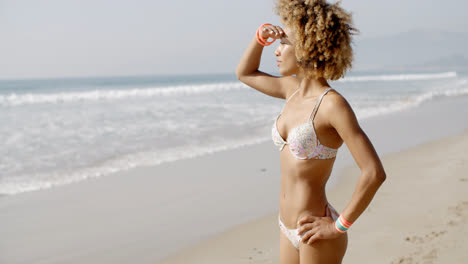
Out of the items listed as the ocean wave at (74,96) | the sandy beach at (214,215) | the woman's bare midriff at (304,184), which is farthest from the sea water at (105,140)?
the ocean wave at (74,96)

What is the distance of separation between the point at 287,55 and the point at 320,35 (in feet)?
0.77

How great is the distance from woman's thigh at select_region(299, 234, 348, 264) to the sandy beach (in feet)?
7.34

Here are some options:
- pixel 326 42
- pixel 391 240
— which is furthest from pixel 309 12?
pixel 391 240

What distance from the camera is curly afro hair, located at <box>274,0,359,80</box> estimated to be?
1.86 meters

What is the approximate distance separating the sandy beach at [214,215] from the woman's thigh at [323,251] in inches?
88.1

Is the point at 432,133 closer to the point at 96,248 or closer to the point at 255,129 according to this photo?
the point at 255,129

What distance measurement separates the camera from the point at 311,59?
1934 millimetres

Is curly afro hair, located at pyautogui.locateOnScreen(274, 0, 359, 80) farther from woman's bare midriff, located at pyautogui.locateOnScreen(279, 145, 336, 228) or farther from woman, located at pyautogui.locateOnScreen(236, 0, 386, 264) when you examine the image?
woman's bare midriff, located at pyautogui.locateOnScreen(279, 145, 336, 228)

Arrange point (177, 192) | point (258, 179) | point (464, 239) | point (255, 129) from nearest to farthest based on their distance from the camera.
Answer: point (464, 239), point (177, 192), point (258, 179), point (255, 129)

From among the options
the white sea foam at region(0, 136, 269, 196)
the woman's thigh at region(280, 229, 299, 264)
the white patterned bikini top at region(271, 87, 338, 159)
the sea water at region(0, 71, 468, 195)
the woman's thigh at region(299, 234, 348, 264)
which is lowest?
the sea water at region(0, 71, 468, 195)

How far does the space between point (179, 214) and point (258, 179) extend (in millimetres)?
1833

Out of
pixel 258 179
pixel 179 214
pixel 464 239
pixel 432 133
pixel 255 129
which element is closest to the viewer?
pixel 464 239

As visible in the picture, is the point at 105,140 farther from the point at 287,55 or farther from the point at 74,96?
the point at 74,96

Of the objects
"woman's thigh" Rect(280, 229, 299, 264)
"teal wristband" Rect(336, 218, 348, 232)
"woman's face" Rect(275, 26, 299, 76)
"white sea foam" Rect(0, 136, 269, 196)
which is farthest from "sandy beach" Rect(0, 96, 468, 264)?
"woman's face" Rect(275, 26, 299, 76)
